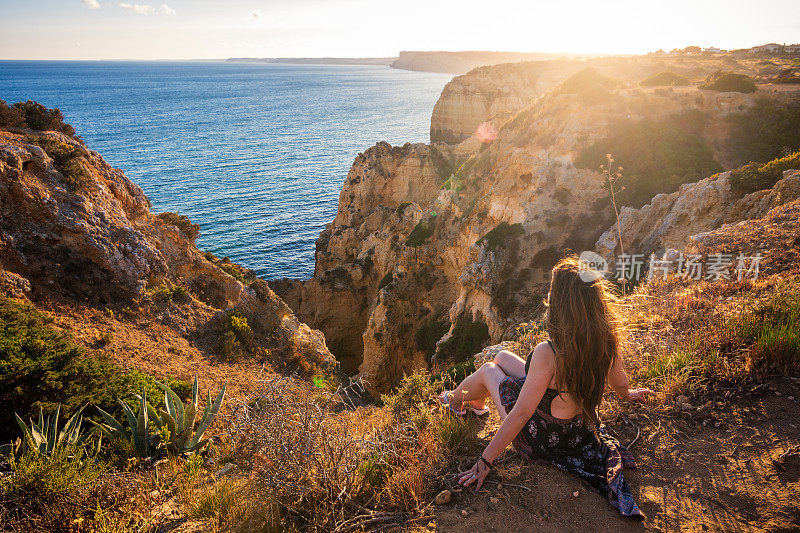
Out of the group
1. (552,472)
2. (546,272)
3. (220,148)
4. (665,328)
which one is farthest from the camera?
(220,148)

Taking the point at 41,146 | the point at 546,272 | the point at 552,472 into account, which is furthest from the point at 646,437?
the point at 41,146

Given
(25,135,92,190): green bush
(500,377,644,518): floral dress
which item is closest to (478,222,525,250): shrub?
(500,377,644,518): floral dress

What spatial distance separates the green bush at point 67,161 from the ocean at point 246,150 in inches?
951

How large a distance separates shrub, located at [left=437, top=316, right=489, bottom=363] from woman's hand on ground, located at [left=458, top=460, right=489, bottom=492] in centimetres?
1558

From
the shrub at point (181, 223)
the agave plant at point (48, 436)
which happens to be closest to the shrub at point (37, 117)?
the shrub at point (181, 223)

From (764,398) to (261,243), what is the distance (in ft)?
138

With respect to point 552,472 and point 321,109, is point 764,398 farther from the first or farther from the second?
point 321,109

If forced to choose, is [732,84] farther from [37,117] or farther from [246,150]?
[246,150]

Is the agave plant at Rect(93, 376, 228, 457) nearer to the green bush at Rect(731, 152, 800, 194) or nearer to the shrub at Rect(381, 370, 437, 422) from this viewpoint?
the shrub at Rect(381, 370, 437, 422)

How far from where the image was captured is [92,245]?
43.2 feet

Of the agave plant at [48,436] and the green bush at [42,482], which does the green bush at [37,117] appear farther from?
the green bush at [42,482]

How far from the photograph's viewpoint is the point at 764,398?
4863 mm

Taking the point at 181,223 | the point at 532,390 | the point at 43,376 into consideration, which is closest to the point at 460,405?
the point at 532,390

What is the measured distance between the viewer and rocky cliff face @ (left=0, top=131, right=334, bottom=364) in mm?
12023
